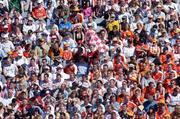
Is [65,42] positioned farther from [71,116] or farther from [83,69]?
[71,116]

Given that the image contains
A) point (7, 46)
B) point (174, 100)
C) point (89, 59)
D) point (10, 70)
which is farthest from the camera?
point (7, 46)

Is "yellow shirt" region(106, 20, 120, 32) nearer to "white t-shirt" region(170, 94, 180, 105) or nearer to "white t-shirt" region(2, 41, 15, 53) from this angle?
"white t-shirt" region(2, 41, 15, 53)

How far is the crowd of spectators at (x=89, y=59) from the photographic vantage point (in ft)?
95.6

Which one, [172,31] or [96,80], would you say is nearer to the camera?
[96,80]

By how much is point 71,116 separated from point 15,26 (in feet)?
15.3

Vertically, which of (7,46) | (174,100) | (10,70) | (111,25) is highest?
(111,25)

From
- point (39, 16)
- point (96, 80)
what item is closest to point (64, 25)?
point (39, 16)

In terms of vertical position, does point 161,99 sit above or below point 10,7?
below

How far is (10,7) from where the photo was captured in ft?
110

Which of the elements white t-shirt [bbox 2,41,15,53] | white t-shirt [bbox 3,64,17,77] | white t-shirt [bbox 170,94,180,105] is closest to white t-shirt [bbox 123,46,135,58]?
white t-shirt [bbox 170,94,180,105]

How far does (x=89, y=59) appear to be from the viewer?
3114 centimetres

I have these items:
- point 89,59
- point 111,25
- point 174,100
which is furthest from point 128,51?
point 174,100

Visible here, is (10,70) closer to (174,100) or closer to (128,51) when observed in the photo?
(128,51)

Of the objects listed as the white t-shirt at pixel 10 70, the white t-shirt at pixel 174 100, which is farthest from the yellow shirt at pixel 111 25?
the white t-shirt at pixel 10 70
